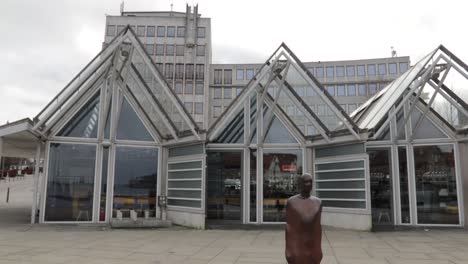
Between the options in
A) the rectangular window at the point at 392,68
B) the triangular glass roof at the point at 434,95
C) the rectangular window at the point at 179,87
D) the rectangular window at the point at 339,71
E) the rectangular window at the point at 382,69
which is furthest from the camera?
the rectangular window at the point at 339,71

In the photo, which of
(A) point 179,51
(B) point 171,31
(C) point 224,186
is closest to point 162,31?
(B) point 171,31

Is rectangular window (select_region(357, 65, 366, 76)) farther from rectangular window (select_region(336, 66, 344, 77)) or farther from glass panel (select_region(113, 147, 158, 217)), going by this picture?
glass panel (select_region(113, 147, 158, 217))

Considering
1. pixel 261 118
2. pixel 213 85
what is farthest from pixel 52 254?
pixel 213 85

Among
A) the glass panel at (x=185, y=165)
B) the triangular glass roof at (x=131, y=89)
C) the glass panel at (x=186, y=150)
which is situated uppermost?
the triangular glass roof at (x=131, y=89)

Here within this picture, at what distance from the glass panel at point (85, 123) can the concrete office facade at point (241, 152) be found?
0.04 metres

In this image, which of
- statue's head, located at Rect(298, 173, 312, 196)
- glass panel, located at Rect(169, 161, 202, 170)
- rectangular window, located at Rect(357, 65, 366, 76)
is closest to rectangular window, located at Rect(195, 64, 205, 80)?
rectangular window, located at Rect(357, 65, 366, 76)

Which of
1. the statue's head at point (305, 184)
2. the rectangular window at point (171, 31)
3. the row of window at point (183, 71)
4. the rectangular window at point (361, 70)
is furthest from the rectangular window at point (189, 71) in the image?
the statue's head at point (305, 184)

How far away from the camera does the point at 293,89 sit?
1708cm

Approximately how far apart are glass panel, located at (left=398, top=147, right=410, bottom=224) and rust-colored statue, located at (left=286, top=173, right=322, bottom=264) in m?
12.3

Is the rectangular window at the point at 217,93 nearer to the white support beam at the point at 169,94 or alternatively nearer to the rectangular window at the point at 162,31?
the rectangular window at the point at 162,31

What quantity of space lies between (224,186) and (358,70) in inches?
2080

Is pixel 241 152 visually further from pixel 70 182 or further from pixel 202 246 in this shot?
pixel 70 182

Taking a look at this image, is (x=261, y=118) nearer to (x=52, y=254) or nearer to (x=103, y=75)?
(x=103, y=75)

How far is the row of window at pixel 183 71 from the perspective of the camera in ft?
190
